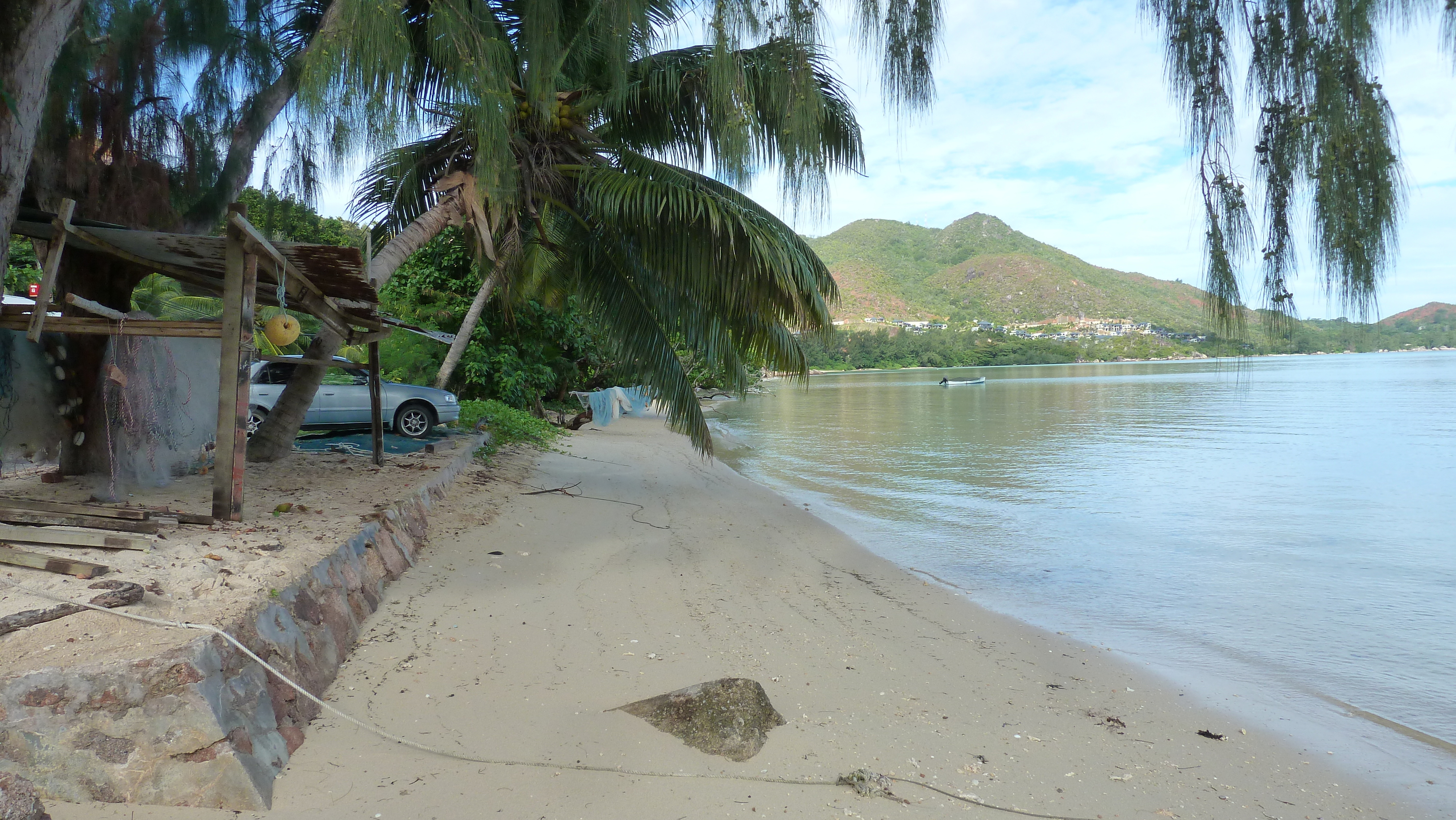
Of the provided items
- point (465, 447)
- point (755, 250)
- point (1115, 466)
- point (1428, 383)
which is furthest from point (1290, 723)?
point (1428, 383)

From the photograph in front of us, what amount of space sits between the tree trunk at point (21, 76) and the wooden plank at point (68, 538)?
1.82m

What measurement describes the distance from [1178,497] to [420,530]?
1264cm

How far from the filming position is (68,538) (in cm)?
412

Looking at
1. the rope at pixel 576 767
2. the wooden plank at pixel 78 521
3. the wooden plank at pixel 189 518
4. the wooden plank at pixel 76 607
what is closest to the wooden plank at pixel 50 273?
the wooden plank at pixel 78 521

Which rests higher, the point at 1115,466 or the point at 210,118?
the point at 210,118

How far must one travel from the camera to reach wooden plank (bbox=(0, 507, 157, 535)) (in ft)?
14.6

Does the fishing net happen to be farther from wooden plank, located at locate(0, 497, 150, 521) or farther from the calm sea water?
the calm sea water

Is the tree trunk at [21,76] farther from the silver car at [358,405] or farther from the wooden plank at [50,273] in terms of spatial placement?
the silver car at [358,405]

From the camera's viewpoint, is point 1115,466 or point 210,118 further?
point 1115,466

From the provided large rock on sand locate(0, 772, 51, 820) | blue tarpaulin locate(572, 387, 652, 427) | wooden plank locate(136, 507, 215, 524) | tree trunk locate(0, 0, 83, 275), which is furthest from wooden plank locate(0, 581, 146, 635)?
blue tarpaulin locate(572, 387, 652, 427)

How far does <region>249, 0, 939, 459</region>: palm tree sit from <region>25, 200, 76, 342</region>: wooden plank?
207 centimetres

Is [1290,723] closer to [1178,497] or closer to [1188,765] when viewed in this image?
[1188,765]

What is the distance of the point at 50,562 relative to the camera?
12.4 feet

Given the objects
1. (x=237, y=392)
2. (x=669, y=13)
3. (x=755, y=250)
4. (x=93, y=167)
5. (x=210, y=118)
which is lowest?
(x=237, y=392)
